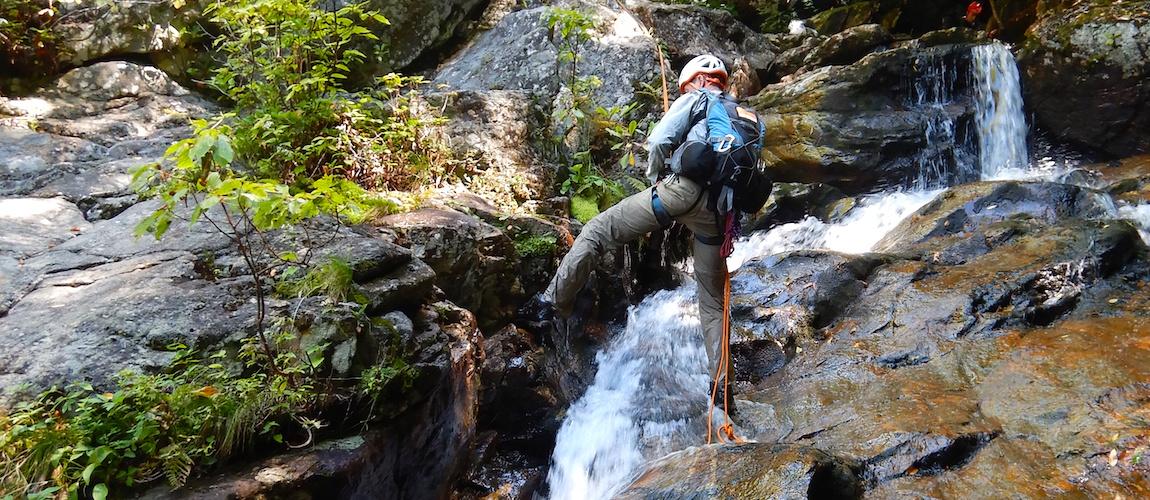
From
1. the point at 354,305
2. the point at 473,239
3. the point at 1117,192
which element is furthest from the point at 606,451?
the point at 1117,192

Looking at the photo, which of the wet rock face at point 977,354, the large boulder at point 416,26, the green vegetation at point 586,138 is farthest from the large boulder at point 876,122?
the large boulder at point 416,26

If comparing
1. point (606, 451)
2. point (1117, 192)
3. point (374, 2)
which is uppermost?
point (374, 2)

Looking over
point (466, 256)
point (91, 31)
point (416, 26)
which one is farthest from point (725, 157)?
point (91, 31)

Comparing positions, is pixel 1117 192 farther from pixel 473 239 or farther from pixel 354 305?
pixel 354 305

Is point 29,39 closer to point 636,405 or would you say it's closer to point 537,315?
point 537,315

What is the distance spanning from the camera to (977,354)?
4.90m

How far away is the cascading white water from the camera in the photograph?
5195 millimetres

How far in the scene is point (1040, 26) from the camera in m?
10.3

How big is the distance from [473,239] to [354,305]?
190 cm

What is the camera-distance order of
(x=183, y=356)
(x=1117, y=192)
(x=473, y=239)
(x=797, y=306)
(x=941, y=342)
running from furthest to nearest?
1. (x=1117, y=192)
2. (x=797, y=306)
3. (x=473, y=239)
4. (x=941, y=342)
5. (x=183, y=356)

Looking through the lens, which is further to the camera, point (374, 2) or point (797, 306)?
point (374, 2)

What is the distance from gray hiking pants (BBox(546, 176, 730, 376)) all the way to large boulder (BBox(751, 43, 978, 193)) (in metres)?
5.68

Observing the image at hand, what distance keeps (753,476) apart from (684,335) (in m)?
3.34

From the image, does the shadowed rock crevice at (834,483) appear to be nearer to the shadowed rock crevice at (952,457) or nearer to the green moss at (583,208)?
the shadowed rock crevice at (952,457)
